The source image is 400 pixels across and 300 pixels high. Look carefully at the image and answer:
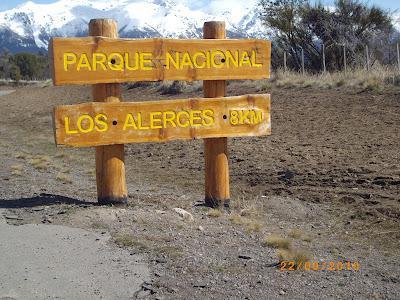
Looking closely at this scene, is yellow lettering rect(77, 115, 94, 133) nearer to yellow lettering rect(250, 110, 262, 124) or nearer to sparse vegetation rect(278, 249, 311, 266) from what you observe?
yellow lettering rect(250, 110, 262, 124)

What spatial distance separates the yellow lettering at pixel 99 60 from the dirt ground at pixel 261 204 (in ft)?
5.06

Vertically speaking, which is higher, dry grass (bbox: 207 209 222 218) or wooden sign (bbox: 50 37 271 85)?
wooden sign (bbox: 50 37 271 85)

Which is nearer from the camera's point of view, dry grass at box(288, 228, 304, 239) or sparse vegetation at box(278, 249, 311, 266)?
sparse vegetation at box(278, 249, 311, 266)

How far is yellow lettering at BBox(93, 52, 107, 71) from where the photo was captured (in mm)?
7277

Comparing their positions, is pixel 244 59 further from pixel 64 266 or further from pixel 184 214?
pixel 64 266

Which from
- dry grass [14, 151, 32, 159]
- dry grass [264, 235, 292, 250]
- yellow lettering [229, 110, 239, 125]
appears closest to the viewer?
dry grass [264, 235, 292, 250]

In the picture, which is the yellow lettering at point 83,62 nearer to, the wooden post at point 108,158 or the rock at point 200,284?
the wooden post at point 108,158

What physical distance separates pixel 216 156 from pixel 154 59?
1434mm

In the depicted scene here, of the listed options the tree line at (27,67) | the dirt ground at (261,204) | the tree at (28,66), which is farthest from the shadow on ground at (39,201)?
the tree at (28,66)

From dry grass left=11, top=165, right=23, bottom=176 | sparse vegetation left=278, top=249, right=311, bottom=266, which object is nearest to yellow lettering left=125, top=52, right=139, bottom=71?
sparse vegetation left=278, top=249, right=311, bottom=266
